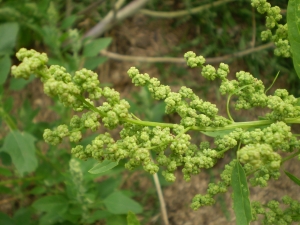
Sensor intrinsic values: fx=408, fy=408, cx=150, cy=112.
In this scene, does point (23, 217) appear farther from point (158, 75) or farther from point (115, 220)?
point (158, 75)

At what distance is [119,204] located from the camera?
1746 millimetres

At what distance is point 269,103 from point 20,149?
3.95 feet

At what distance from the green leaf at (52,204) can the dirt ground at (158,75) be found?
Answer: 21.9 inches

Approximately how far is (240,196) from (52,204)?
39.5 inches

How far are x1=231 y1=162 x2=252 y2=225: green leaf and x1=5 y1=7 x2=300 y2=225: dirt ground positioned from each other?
1000mm

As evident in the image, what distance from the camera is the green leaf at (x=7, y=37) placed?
1.91 m

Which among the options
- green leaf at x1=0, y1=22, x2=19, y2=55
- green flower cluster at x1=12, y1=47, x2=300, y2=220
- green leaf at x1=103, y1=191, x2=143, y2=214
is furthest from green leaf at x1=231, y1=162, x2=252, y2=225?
green leaf at x1=0, y1=22, x2=19, y2=55

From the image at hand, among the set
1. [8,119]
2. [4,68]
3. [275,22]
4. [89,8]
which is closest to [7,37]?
[4,68]

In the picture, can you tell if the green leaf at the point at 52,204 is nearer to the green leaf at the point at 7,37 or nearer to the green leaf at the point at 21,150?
the green leaf at the point at 21,150

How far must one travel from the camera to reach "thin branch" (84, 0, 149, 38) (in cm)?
251

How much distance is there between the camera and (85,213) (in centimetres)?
177

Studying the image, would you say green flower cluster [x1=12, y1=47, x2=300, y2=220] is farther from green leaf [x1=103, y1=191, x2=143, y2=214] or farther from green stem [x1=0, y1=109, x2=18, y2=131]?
green stem [x1=0, y1=109, x2=18, y2=131]

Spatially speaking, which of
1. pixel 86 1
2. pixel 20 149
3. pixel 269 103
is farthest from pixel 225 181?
pixel 86 1

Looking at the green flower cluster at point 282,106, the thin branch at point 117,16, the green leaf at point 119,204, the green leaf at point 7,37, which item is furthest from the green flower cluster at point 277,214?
the thin branch at point 117,16
